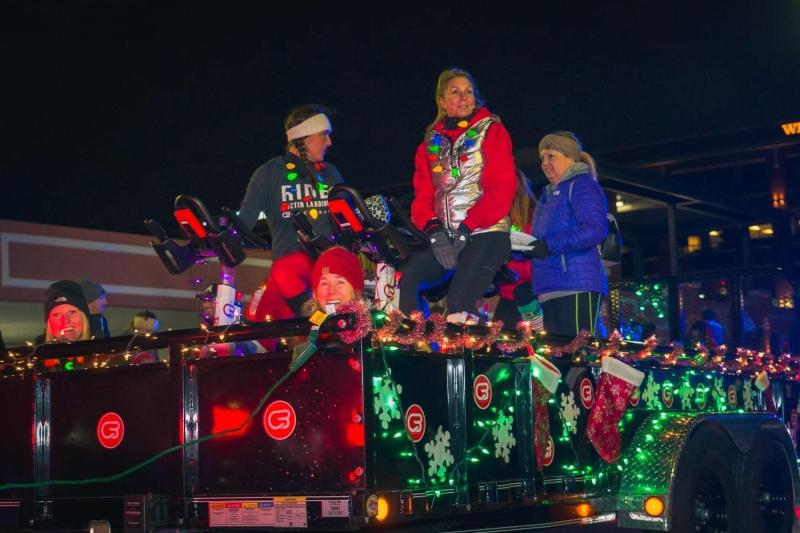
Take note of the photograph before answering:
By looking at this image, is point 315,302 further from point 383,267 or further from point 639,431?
point 639,431

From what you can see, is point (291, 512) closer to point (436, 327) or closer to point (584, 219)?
point (436, 327)

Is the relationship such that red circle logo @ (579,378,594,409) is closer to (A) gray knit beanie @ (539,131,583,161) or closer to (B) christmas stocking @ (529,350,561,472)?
(B) christmas stocking @ (529,350,561,472)

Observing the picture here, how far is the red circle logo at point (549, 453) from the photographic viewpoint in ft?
15.6

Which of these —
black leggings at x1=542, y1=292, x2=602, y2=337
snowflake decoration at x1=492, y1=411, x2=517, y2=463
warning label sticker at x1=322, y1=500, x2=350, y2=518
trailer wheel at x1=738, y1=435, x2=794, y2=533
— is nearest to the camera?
warning label sticker at x1=322, y1=500, x2=350, y2=518

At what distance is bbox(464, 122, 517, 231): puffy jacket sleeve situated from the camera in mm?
5172

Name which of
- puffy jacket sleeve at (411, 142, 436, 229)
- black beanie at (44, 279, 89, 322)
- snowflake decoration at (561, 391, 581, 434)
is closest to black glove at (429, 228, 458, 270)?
puffy jacket sleeve at (411, 142, 436, 229)

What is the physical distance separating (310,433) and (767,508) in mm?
3505

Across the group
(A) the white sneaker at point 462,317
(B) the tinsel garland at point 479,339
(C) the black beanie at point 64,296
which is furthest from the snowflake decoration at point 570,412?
(C) the black beanie at point 64,296

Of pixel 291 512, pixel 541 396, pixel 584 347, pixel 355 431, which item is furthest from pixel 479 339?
pixel 291 512

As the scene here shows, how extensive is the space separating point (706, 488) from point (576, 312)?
1.15 m

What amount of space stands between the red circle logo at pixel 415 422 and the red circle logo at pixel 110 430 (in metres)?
1.28

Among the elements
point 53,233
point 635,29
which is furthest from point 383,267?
point 635,29

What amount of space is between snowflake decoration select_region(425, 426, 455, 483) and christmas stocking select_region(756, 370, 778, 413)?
3445 mm

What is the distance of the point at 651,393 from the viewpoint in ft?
18.7
